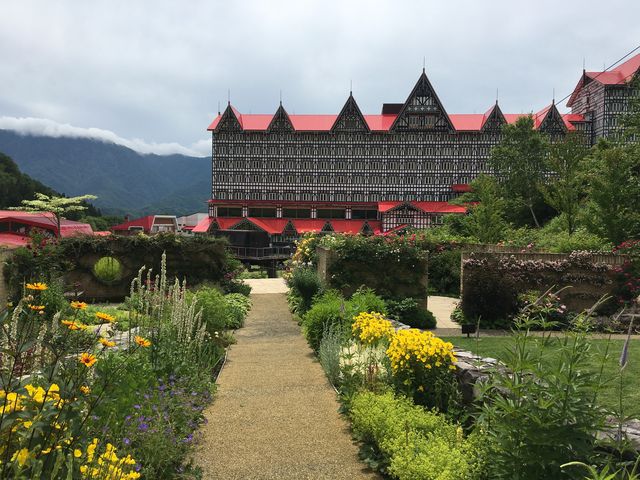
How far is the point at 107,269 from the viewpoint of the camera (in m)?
15.0

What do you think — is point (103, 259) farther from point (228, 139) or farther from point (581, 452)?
point (228, 139)

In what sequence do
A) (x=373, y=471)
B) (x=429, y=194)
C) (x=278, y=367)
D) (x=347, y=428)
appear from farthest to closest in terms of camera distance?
1. (x=429, y=194)
2. (x=278, y=367)
3. (x=347, y=428)
4. (x=373, y=471)

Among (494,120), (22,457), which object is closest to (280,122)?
(494,120)

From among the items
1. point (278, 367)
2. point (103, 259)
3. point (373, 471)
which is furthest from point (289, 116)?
point (373, 471)

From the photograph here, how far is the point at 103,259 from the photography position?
15023mm

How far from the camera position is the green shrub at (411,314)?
1224 centimetres

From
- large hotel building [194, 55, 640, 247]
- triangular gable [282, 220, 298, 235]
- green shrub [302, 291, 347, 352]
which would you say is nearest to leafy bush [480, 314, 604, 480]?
green shrub [302, 291, 347, 352]

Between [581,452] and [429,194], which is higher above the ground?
[429,194]

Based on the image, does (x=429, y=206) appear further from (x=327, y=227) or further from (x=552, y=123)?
(x=552, y=123)

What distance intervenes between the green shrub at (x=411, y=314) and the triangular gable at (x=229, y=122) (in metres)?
Result: 44.5

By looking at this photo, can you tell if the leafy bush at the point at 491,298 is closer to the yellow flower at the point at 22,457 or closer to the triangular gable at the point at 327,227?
the yellow flower at the point at 22,457

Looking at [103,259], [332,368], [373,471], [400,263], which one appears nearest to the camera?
[373,471]

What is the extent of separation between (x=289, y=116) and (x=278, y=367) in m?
50.1

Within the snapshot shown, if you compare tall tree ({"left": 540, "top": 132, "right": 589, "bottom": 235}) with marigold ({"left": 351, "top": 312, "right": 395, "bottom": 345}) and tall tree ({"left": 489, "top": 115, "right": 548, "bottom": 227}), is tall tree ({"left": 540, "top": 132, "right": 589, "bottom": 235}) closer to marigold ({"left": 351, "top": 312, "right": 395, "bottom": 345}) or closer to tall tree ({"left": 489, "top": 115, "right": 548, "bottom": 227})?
tall tree ({"left": 489, "top": 115, "right": 548, "bottom": 227})
